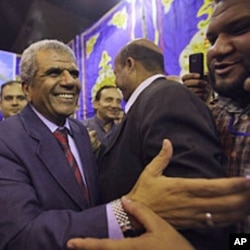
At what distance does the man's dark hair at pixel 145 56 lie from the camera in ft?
3.52

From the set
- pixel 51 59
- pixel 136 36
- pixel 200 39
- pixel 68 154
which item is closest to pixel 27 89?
pixel 51 59

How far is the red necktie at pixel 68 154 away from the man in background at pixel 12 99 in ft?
4.44

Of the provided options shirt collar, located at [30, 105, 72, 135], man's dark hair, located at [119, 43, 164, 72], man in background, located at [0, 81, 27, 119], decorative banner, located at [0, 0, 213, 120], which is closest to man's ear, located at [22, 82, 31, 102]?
shirt collar, located at [30, 105, 72, 135]

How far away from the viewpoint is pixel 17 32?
3809 millimetres

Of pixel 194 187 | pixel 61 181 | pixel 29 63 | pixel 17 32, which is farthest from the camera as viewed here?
pixel 17 32

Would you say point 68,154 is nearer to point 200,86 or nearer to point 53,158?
point 53,158

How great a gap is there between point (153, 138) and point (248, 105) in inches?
9.4

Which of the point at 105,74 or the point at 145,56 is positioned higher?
the point at 105,74

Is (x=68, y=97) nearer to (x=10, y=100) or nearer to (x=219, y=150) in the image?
(x=219, y=150)

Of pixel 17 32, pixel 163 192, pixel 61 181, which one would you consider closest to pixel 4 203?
pixel 61 181

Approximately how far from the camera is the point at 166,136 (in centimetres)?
67

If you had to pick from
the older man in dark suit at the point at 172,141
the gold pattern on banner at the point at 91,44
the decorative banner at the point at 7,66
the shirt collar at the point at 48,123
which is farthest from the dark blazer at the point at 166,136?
the decorative banner at the point at 7,66

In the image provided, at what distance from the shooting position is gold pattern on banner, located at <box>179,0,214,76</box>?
5.58 ft

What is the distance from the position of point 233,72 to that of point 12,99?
181 cm
